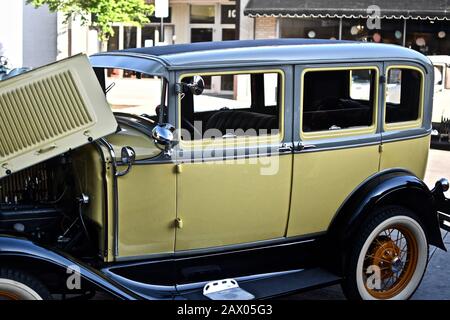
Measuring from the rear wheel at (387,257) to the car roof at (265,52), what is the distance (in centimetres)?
112

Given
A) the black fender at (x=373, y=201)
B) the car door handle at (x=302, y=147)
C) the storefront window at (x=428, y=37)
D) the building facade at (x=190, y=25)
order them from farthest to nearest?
the building facade at (x=190, y=25), the storefront window at (x=428, y=37), the black fender at (x=373, y=201), the car door handle at (x=302, y=147)

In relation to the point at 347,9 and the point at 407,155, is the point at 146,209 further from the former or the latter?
the point at 347,9

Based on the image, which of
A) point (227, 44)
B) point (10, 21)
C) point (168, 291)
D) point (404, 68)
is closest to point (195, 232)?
point (168, 291)

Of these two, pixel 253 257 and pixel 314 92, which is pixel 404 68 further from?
pixel 253 257

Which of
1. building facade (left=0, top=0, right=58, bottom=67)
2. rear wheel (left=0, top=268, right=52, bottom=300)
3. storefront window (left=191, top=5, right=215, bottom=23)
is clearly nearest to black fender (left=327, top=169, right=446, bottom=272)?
rear wheel (left=0, top=268, right=52, bottom=300)

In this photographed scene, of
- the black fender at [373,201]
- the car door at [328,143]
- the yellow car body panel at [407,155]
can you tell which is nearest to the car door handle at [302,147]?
the car door at [328,143]

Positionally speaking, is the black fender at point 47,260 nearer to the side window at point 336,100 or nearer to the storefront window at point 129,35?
the side window at point 336,100

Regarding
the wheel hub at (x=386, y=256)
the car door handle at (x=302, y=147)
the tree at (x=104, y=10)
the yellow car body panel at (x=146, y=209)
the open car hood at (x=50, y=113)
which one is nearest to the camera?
the open car hood at (x=50, y=113)

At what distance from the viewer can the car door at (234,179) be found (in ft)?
13.8

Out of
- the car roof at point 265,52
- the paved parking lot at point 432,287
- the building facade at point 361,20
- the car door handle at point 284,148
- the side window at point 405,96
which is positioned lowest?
the paved parking lot at point 432,287

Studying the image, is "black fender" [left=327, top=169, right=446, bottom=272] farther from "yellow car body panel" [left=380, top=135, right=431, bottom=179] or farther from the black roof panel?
the black roof panel

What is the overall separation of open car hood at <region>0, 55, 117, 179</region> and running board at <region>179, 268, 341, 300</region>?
118cm

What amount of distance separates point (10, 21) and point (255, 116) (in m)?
15.6

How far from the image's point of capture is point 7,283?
3.62 meters
